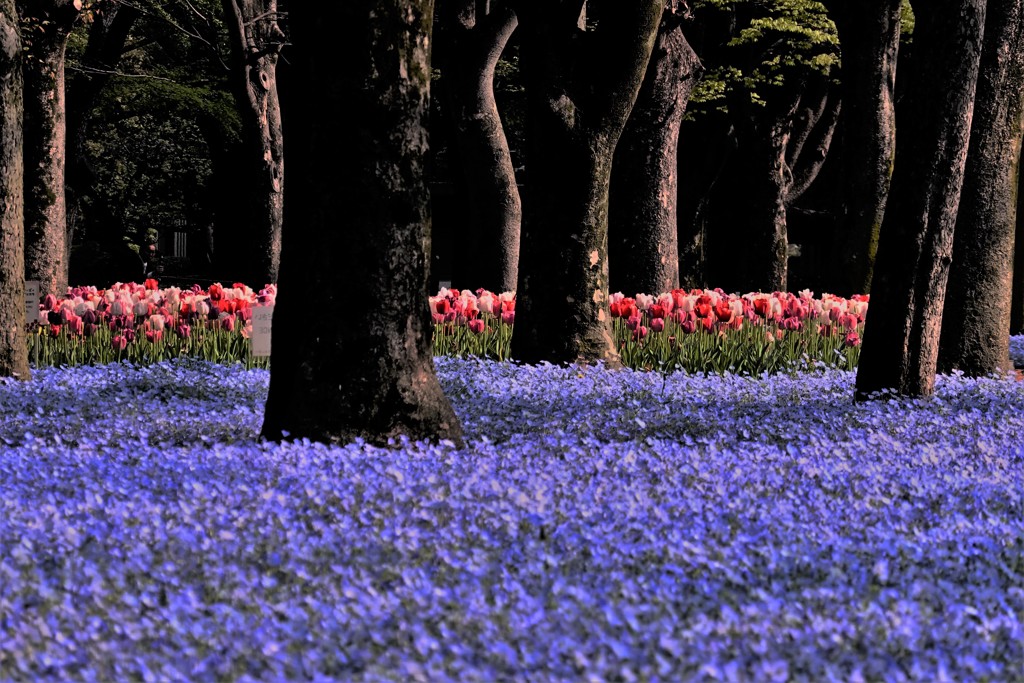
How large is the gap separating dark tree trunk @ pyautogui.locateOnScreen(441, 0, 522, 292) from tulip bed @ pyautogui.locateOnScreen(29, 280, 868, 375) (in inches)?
146

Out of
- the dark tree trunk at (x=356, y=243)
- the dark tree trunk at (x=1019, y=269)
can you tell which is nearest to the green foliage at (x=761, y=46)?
the dark tree trunk at (x=1019, y=269)

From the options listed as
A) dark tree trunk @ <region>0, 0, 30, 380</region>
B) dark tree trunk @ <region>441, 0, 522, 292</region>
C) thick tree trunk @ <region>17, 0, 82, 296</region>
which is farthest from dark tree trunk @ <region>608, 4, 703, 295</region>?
dark tree trunk @ <region>0, 0, 30, 380</region>

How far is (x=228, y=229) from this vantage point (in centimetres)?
2888

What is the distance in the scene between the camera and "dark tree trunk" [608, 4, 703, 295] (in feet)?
54.0

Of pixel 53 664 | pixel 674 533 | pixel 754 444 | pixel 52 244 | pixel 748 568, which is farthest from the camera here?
pixel 52 244

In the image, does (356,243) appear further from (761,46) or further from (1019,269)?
(761,46)

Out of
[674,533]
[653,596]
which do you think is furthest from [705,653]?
[674,533]

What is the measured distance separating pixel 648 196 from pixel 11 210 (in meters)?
8.37

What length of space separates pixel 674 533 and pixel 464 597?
1.00 meters

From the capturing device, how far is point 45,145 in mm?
16422

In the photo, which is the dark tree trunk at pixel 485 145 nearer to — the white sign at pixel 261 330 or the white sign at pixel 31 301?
the white sign at pixel 31 301

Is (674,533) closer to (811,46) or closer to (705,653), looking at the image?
(705,653)

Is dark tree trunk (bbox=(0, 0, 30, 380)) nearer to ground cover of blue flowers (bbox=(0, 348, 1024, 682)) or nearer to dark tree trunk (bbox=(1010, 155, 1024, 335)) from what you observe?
ground cover of blue flowers (bbox=(0, 348, 1024, 682))

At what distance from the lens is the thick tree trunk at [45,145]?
16.3m
